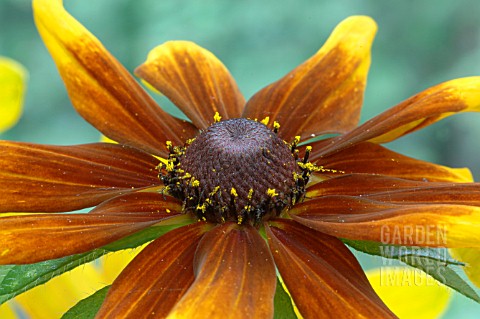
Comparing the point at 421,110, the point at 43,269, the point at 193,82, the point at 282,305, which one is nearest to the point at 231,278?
the point at 282,305

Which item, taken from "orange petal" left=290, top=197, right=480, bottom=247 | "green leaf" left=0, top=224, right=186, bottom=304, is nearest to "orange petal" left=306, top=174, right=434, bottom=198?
"orange petal" left=290, top=197, right=480, bottom=247

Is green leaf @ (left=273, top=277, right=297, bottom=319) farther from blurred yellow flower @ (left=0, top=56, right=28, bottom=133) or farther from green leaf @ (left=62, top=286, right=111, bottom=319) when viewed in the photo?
blurred yellow flower @ (left=0, top=56, right=28, bottom=133)

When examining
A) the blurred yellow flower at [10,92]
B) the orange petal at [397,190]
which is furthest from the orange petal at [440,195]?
the blurred yellow flower at [10,92]

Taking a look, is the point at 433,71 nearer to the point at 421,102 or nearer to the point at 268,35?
the point at 268,35

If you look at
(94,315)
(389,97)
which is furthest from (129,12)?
(94,315)

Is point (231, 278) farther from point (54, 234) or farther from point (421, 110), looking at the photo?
point (421, 110)
